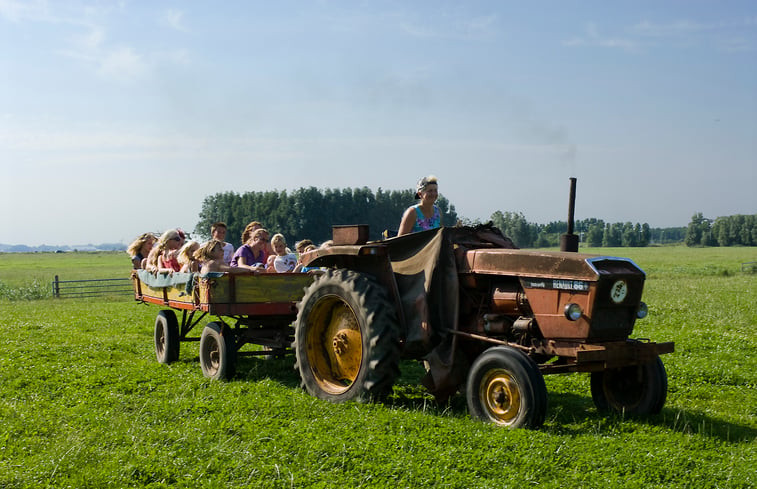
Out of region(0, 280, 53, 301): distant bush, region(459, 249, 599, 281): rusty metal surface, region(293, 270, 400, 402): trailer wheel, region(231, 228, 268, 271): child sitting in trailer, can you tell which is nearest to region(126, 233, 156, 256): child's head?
region(231, 228, 268, 271): child sitting in trailer

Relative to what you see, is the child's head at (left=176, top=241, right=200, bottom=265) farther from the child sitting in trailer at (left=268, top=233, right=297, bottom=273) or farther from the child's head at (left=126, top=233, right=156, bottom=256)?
the child's head at (left=126, top=233, right=156, bottom=256)

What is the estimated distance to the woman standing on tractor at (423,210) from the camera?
24.5 feet

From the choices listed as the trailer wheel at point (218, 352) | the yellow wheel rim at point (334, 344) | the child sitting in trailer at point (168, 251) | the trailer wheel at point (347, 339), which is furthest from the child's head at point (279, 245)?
the yellow wheel rim at point (334, 344)

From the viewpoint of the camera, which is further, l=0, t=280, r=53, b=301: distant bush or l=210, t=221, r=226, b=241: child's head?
l=0, t=280, r=53, b=301: distant bush

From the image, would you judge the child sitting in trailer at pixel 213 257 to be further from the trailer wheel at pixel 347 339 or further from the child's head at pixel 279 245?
the trailer wheel at pixel 347 339

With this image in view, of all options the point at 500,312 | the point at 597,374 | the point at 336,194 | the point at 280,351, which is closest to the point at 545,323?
the point at 500,312

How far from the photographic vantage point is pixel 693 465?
5.09 metres

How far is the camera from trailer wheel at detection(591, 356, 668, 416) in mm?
6391

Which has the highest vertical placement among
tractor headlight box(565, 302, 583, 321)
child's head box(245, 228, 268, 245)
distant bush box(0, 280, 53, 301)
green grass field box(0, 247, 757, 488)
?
child's head box(245, 228, 268, 245)

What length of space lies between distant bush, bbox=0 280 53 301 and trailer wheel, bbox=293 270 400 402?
25.5 meters

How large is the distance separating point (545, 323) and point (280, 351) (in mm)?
4012

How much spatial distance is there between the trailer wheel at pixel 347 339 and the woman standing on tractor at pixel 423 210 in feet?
2.81

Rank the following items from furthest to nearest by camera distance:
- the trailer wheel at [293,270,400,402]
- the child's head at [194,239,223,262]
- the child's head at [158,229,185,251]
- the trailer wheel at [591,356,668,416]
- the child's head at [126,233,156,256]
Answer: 1. the child's head at [126,233,156,256]
2. the child's head at [158,229,185,251]
3. the child's head at [194,239,223,262]
4. the trailer wheel at [293,270,400,402]
5. the trailer wheel at [591,356,668,416]

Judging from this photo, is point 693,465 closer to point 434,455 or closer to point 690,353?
point 434,455
